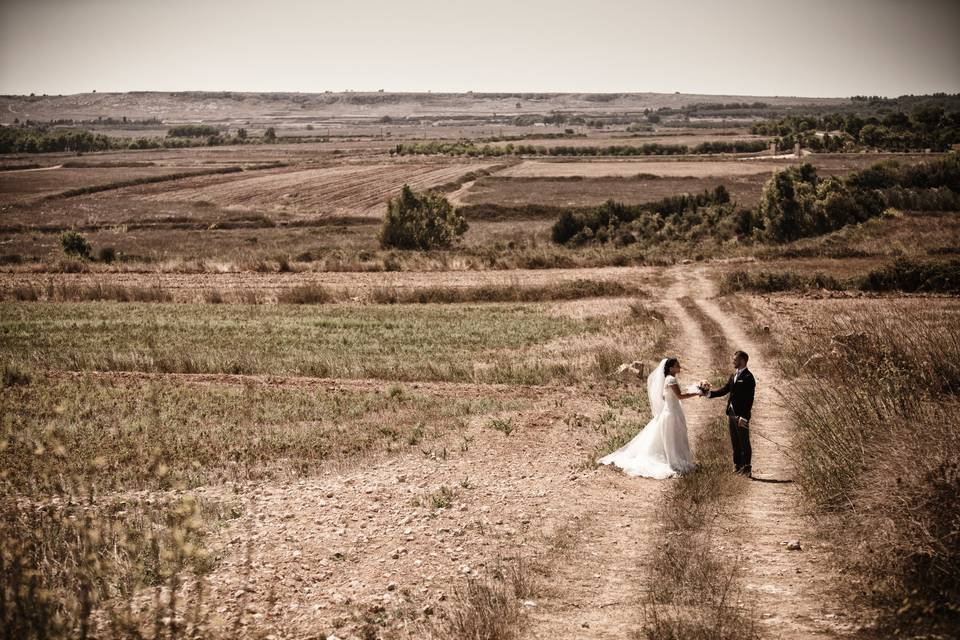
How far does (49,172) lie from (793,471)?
13241 cm

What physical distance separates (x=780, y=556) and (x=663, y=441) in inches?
138

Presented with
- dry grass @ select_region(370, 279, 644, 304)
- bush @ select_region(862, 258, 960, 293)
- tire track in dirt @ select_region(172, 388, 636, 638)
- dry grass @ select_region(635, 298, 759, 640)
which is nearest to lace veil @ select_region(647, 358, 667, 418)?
dry grass @ select_region(635, 298, 759, 640)

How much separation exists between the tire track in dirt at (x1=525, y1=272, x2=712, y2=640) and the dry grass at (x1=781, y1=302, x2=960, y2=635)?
2.14 meters

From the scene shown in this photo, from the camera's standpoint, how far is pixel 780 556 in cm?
916

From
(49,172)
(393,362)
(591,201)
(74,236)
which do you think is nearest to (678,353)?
(393,362)

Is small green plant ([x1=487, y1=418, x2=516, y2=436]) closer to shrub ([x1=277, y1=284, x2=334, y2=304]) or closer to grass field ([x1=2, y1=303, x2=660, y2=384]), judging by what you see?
grass field ([x1=2, y1=303, x2=660, y2=384])

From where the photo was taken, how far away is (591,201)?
8481 cm

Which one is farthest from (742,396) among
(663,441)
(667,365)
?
(663,441)

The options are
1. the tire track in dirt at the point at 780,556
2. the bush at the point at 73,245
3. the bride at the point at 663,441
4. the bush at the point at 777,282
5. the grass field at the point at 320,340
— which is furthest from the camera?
the bush at the point at 73,245

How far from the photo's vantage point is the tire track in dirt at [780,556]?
7609mm

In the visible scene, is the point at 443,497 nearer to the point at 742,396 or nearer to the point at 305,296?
the point at 742,396

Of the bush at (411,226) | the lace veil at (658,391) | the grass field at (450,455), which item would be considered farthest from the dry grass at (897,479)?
the bush at (411,226)

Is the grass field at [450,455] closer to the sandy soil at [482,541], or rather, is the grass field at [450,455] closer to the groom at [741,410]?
the sandy soil at [482,541]

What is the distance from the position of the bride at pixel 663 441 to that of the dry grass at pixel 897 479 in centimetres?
177
